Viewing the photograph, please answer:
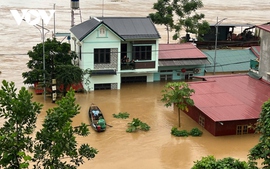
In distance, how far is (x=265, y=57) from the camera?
24141 mm

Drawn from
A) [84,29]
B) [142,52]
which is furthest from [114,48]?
[84,29]

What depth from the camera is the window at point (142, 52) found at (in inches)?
1053

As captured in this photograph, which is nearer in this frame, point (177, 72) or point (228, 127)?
point (228, 127)

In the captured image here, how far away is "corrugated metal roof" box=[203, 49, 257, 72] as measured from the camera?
1188 inches

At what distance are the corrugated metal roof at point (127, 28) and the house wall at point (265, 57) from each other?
19.7ft

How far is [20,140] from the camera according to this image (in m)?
9.95

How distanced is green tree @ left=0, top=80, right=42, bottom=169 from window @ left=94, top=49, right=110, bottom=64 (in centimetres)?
1571

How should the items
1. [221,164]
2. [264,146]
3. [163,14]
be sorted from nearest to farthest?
[264,146]
[221,164]
[163,14]

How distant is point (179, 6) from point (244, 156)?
787 inches

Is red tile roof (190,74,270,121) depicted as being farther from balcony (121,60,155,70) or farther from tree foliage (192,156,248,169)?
tree foliage (192,156,248,169)

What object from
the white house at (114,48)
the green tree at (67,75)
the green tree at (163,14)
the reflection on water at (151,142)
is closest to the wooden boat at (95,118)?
the reflection on water at (151,142)

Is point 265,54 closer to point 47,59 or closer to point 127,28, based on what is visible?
point 127,28

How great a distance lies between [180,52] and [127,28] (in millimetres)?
4513

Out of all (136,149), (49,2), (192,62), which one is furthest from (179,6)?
(49,2)
